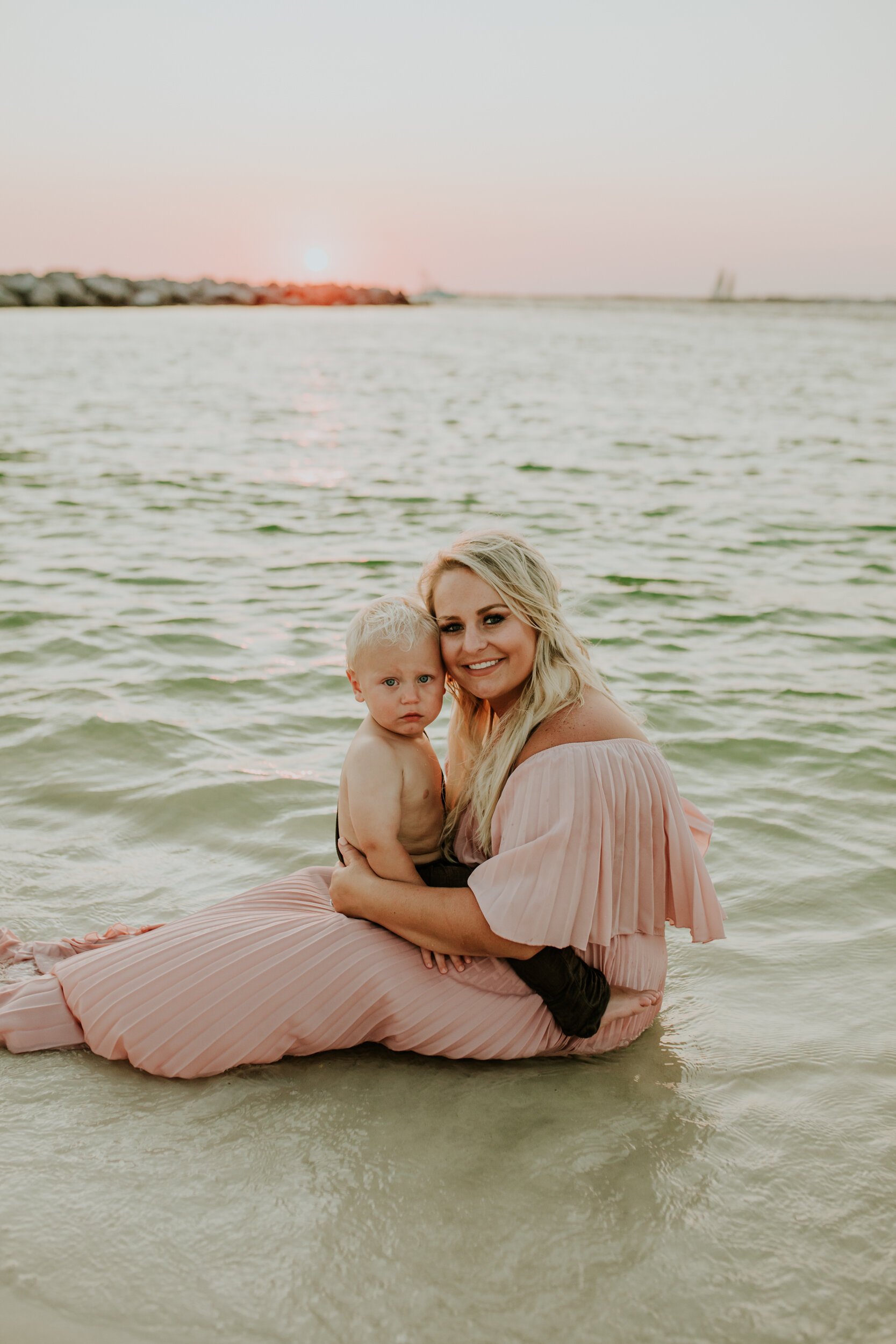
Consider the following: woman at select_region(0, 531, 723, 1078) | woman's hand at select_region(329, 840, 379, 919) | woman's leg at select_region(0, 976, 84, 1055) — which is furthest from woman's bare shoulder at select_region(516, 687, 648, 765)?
woman's leg at select_region(0, 976, 84, 1055)

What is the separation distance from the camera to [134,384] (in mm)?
25844

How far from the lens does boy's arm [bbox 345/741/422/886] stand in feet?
10.6

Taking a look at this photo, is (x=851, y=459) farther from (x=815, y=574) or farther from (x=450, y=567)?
(x=450, y=567)

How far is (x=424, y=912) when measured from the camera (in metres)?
3.14

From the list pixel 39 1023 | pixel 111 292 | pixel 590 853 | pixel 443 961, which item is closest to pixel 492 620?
pixel 590 853

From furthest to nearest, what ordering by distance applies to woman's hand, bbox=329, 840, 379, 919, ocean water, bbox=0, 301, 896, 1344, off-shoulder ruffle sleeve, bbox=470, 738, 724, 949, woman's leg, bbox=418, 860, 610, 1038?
woman's hand, bbox=329, 840, 379, 919 → woman's leg, bbox=418, 860, 610, 1038 → off-shoulder ruffle sleeve, bbox=470, 738, 724, 949 → ocean water, bbox=0, 301, 896, 1344

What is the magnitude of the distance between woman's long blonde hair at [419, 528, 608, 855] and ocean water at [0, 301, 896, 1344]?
0.86m

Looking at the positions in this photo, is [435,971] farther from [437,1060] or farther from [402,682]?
[402,682]

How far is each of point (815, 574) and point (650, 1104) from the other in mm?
7216

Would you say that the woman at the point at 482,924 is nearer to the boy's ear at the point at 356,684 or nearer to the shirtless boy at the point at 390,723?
the shirtless boy at the point at 390,723

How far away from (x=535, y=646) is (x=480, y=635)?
0.60ft

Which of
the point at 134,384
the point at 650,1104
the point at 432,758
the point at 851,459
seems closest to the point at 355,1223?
the point at 650,1104

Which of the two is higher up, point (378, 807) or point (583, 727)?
point (583, 727)

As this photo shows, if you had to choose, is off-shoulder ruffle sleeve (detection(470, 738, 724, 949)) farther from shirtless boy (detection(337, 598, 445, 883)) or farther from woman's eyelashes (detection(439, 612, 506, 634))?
woman's eyelashes (detection(439, 612, 506, 634))
